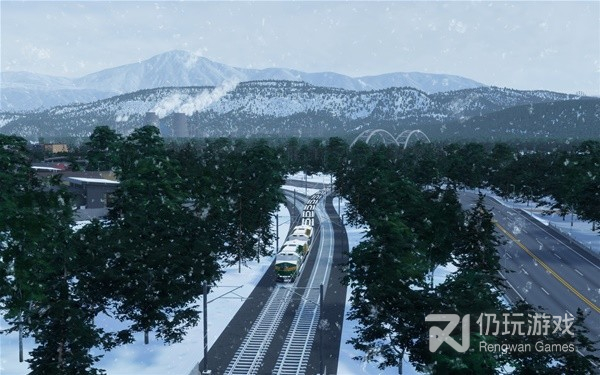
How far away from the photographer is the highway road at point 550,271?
44281 millimetres

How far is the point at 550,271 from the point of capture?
54844 mm

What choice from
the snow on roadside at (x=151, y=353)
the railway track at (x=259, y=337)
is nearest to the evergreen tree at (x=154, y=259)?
the snow on roadside at (x=151, y=353)

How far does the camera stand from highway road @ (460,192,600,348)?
44.3 m

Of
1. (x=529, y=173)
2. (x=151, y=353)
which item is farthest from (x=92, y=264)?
(x=529, y=173)

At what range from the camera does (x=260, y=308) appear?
4434cm

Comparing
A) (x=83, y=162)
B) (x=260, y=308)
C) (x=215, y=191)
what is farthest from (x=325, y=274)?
(x=83, y=162)

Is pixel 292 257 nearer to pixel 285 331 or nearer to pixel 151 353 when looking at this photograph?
pixel 285 331

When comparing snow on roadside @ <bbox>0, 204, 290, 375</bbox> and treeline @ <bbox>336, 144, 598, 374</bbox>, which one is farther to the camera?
snow on roadside @ <bbox>0, 204, 290, 375</bbox>

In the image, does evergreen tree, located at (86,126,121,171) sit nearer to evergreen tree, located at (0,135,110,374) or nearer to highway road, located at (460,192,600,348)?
evergreen tree, located at (0,135,110,374)

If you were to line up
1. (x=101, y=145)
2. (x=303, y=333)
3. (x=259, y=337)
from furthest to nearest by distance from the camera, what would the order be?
(x=101, y=145) < (x=303, y=333) < (x=259, y=337)

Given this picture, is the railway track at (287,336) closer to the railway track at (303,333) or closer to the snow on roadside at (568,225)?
the railway track at (303,333)

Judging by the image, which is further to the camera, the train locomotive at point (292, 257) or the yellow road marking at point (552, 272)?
the train locomotive at point (292, 257)

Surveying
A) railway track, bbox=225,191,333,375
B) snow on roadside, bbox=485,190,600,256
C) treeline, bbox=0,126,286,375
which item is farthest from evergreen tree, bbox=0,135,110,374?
snow on roadside, bbox=485,190,600,256

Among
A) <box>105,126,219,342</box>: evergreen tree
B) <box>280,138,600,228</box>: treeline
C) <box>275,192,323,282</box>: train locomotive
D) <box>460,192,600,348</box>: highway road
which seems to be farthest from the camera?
<box>280,138,600,228</box>: treeline
